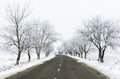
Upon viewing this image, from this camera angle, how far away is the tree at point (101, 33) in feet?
141

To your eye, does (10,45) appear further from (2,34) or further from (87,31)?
(87,31)

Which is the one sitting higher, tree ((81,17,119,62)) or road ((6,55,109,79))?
tree ((81,17,119,62))

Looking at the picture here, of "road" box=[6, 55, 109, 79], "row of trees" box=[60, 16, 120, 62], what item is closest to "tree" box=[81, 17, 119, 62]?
"row of trees" box=[60, 16, 120, 62]

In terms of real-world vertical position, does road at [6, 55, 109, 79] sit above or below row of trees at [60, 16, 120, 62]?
below

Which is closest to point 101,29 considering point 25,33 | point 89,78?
point 25,33

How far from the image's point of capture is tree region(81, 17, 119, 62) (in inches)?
1692

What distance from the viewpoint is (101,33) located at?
146 feet

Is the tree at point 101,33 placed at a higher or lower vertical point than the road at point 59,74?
higher

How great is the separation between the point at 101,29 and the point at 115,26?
3.45 metres

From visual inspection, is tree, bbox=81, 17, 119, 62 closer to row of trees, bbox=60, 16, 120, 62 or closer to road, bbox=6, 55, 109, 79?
row of trees, bbox=60, 16, 120, 62

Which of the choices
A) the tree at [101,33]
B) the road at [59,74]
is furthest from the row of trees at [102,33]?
the road at [59,74]

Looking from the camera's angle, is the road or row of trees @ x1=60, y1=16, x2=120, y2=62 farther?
row of trees @ x1=60, y1=16, x2=120, y2=62

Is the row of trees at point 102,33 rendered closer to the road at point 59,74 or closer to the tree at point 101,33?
the tree at point 101,33

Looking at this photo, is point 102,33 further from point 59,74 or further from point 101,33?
point 59,74
